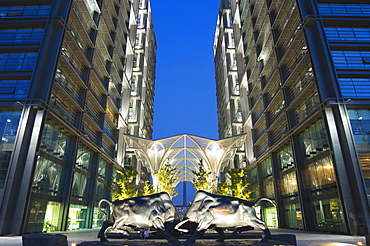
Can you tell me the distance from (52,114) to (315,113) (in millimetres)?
21905

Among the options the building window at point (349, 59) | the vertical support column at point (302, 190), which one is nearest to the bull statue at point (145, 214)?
the building window at point (349, 59)

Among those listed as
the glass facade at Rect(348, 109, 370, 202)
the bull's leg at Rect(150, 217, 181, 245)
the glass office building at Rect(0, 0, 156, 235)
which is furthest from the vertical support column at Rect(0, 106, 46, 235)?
the glass facade at Rect(348, 109, 370, 202)

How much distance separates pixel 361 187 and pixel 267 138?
19.2 m

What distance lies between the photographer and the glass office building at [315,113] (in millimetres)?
19094

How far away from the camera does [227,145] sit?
113 feet

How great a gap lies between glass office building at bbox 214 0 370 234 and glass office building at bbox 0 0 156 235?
72.7ft

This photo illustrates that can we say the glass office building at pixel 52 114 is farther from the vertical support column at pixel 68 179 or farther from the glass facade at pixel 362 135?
the glass facade at pixel 362 135

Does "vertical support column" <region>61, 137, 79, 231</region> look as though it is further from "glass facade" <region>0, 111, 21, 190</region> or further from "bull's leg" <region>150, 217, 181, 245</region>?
"bull's leg" <region>150, 217, 181, 245</region>

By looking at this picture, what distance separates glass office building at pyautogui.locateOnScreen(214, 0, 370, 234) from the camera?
19094mm

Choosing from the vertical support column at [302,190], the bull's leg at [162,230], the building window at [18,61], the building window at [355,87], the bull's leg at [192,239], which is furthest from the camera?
the vertical support column at [302,190]

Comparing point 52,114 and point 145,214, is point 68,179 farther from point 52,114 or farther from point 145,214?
point 145,214

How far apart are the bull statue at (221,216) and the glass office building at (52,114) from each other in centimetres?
1569

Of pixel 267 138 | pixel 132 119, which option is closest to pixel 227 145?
pixel 267 138

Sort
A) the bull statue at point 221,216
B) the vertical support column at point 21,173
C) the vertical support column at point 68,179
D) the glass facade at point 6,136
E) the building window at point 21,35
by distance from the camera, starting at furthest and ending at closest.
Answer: the vertical support column at point 68,179
the building window at point 21,35
the glass facade at point 6,136
the vertical support column at point 21,173
the bull statue at point 221,216
